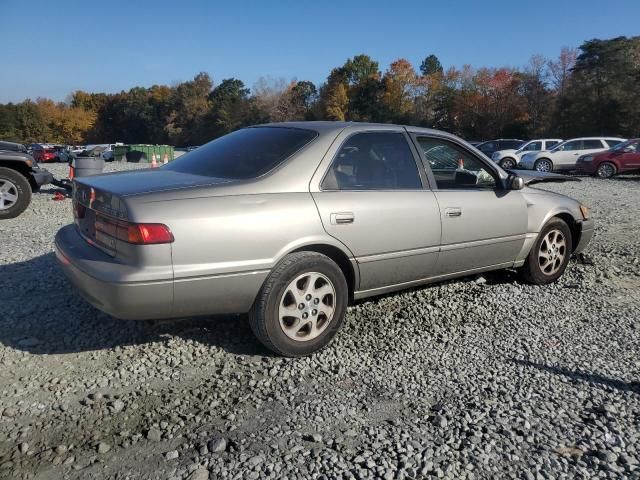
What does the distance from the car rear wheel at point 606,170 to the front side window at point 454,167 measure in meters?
17.7

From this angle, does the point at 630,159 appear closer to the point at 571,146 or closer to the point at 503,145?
the point at 571,146

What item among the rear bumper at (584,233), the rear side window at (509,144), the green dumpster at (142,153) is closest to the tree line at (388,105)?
the rear side window at (509,144)

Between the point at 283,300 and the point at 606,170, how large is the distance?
65.4 ft

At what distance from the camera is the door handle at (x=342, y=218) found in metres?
3.49

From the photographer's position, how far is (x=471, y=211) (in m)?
4.32

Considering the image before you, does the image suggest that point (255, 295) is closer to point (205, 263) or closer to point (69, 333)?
point (205, 263)

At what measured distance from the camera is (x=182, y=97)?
7956cm

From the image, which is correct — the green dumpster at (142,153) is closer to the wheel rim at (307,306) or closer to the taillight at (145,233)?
the wheel rim at (307,306)

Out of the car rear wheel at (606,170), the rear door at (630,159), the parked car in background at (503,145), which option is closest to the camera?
the rear door at (630,159)

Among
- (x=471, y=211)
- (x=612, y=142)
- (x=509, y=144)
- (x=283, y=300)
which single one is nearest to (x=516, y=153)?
(x=509, y=144)

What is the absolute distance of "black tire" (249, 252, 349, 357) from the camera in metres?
3.26

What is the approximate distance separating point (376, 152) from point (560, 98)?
43.5 metres

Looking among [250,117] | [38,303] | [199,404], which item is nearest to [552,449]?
[199,404]

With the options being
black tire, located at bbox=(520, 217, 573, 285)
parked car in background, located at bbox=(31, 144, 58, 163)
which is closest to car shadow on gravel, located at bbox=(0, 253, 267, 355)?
black tire, located at bbox=(520, 217, 573, 285)
